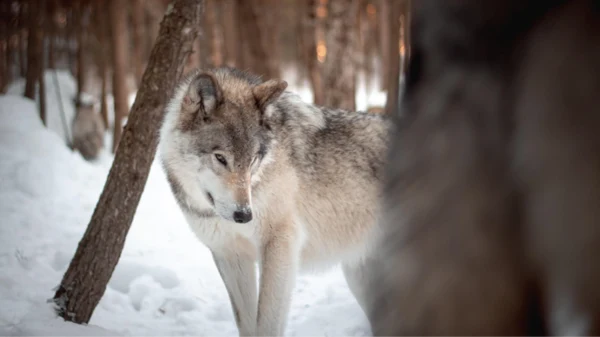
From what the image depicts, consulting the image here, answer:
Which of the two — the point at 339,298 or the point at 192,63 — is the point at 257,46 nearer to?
the point at 192,63

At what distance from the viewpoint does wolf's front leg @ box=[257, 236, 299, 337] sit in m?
3.66

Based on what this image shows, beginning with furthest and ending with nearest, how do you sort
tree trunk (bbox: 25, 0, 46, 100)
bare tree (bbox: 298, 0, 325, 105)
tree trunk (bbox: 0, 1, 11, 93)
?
1. tree trunk (bbox: 0, 1, 11, 93)
2. bare tree (bbox: 298, 0, 325, 105)
3. tree trunk (bbox: 25, 0, 46, 100)

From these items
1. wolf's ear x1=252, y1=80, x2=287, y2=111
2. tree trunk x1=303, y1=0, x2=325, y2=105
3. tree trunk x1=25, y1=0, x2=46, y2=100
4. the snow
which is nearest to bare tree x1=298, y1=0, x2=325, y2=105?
tree trunk x1=303, y1=0, x2=325, y2=105

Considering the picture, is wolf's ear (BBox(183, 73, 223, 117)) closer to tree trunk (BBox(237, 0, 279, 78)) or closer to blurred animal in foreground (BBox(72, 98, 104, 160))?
blurred animal in foreground (BBox(72, 98, 104, 160))

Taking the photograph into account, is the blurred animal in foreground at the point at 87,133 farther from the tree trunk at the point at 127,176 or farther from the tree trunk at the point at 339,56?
the tree trunk at the point at 127,176

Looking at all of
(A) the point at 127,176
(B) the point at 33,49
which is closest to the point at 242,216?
(A) the point at 127,176

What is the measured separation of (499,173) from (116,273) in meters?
5.54

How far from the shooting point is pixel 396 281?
748mm

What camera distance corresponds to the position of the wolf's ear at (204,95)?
11.3ft

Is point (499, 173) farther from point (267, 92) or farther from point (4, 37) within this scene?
point (4, 37)

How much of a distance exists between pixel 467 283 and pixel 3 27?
15862 millimetres

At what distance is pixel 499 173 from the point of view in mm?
649

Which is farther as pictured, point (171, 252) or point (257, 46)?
point (257, 46)

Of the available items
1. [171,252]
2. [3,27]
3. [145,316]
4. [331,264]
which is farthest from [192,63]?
[331,264]
